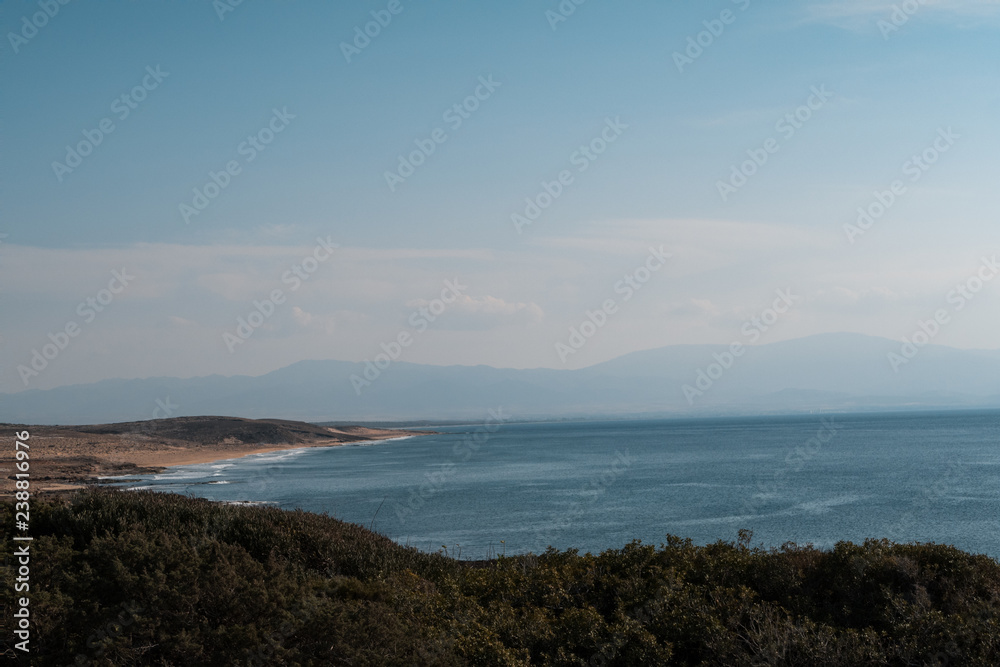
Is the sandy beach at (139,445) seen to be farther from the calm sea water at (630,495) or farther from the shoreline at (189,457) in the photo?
the calm sea water at (630,495)

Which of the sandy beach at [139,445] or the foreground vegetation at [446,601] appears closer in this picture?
the foreground vegetation at [446,601]

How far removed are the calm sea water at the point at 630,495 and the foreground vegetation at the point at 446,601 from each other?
11.0 meters

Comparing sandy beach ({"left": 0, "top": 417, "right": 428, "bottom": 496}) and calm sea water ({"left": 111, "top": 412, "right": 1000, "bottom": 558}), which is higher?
sandy beach ({"left": 0, "top": 417, "right": 428, "bottom": 496})

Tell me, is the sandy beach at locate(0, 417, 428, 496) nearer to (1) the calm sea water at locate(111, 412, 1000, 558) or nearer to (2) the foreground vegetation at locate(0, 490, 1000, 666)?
(1) the calm sea water at locate(111, 412, 1000, 558)

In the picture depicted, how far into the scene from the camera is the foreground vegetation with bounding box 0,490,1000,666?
805 cm

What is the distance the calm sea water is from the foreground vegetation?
1101 cm

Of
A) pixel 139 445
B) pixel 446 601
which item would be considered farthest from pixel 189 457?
pixel 446 601

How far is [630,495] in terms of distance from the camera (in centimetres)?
5325

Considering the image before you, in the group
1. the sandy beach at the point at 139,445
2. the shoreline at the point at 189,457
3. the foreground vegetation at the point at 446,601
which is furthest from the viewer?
the shoreline at the point at 189,457

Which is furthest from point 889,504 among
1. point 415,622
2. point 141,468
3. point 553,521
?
point 141,468

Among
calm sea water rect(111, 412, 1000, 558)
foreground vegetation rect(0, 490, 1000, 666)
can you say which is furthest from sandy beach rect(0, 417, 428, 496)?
foreground vegetation rect(0, 490, 1000, 666)

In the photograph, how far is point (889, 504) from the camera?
47781mm

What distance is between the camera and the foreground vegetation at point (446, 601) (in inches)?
317

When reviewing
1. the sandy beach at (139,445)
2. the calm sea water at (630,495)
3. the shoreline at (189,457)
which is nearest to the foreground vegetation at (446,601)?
the calm sea water at (630,495)
